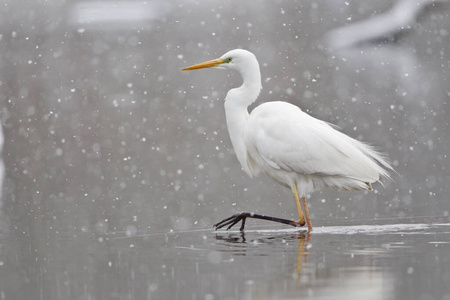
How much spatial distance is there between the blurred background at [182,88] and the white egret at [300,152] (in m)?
3.89

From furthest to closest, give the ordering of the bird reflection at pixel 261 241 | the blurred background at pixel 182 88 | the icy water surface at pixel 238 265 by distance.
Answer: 1. the blurred background at pixel 182 88
2. the bird reflection at pixel 261 241
3. the icy water surface at pixel 238 265

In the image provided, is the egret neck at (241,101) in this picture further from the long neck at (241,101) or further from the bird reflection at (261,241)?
the bird reflection at (261,241)

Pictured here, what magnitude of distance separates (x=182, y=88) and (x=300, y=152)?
15306 millimetres

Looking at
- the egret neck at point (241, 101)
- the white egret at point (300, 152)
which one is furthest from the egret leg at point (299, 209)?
the egret neck at point (241, 101)

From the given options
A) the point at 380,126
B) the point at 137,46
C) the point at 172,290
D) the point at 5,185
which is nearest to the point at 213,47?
the point at 137,46

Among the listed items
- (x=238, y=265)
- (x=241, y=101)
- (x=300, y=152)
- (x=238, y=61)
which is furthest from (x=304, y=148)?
(x=238, y=265)

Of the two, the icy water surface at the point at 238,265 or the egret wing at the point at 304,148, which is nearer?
the icy water surface at the point at 238,265

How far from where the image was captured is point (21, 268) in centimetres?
469

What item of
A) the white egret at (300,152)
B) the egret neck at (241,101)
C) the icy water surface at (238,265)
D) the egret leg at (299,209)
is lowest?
the icy water surface at (238,265)

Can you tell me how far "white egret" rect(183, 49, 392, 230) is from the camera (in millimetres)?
6324

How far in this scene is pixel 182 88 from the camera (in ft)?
70.4

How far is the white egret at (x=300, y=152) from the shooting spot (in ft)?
20.7

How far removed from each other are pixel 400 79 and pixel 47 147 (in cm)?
972

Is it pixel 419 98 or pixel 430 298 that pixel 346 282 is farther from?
pixel 419 98
